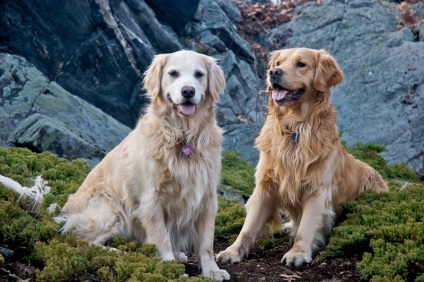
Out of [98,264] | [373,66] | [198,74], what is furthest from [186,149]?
[373,66]

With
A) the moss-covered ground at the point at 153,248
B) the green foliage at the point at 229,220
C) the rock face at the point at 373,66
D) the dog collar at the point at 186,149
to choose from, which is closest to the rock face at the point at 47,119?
the moss-covered ground at the point at 153,248

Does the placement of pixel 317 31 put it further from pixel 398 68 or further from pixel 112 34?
pixel 112 34

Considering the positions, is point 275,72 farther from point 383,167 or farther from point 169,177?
point 383,167

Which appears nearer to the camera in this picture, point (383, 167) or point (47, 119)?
point (47, 119)

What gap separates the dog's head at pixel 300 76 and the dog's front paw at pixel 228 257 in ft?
4.64

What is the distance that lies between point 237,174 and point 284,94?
4.51 m

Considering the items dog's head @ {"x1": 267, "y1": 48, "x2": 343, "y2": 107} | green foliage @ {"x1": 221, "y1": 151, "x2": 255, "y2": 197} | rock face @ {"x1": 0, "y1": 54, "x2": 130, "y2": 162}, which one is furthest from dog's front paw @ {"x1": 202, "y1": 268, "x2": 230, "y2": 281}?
rock face @ {"x1": 0, "y1": 54, "x2": 130, "y2": 162}

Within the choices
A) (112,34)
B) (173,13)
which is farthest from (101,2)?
(173,13)

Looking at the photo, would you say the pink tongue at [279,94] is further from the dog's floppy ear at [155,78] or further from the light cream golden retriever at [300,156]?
the dog's floppy ear at [155,78]

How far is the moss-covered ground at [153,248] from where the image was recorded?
455 centimetres

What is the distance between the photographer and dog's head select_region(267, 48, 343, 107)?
600cm

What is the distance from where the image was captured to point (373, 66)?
49.6 feet

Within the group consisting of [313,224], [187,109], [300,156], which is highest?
[187,109]

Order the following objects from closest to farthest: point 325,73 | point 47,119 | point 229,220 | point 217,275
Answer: point 217,275, point 325,73, point 229,220, point 47,119
